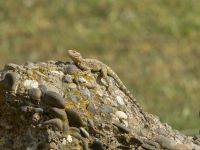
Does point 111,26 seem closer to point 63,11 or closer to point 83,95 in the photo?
point 63,11

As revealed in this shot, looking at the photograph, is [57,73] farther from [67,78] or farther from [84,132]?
[84,132]

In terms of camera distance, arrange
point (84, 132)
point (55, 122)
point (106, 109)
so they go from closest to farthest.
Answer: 1. point (55, 122)
2. point (84, 132)
3. point (106, 109)

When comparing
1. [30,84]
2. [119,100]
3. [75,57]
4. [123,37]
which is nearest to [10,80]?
[30,84]

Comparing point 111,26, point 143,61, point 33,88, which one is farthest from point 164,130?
point 111,26

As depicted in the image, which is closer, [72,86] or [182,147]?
[72,86]

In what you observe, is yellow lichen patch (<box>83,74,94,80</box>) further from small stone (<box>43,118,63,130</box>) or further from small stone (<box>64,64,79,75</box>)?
small stone (<box>43,118,63,130</box>)

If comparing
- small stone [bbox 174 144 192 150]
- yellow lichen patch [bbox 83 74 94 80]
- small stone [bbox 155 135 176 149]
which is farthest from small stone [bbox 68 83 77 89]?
small stone [bbox 174 144 192 150]

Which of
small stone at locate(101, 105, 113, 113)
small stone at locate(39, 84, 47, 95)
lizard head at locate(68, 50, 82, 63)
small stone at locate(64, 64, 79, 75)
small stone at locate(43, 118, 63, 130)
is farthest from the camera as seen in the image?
lizard head at locate(68, 50, 82, 63)
